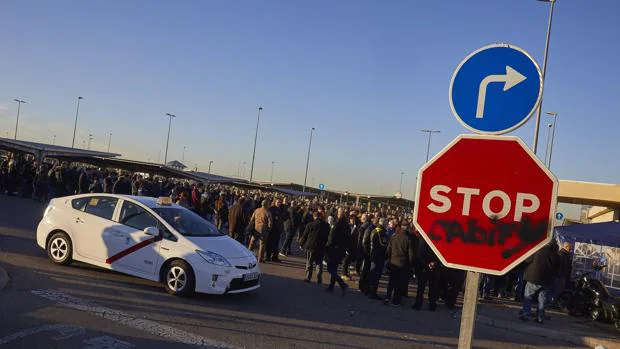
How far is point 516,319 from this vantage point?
11.4 meters

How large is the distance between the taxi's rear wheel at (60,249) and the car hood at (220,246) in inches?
104

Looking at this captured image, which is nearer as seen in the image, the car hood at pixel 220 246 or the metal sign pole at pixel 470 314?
the metal sign pole at pixel 470 314

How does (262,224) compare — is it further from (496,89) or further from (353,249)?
(496,89)

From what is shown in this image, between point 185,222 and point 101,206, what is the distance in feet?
5.72

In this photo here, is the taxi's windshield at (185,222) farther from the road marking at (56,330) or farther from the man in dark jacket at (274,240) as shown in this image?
→ the man in dark jacket at (274,240)

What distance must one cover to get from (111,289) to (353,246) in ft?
22.8

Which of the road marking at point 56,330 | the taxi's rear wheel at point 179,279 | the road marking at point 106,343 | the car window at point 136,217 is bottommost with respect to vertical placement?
the road marking at point 56,330

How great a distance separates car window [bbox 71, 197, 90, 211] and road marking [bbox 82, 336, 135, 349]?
15.8ft

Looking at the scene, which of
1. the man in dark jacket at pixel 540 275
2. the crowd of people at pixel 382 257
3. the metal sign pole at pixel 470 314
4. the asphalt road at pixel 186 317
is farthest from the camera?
the crowd of people at pixel 382 257

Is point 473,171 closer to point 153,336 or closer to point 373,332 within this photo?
point 153,336

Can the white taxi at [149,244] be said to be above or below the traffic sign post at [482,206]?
below

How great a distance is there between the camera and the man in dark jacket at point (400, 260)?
1170cm

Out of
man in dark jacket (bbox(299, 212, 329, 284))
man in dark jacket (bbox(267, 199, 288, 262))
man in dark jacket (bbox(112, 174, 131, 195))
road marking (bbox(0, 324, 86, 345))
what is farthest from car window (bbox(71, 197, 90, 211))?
man in dark jacket (bbox(112, 174, 131, 195))

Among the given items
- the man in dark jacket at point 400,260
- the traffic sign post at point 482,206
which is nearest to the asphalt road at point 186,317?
the man in dark jacket at point 400,260
